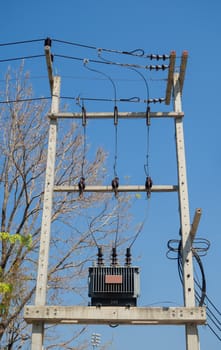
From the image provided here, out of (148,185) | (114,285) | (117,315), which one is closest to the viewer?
(117,315)

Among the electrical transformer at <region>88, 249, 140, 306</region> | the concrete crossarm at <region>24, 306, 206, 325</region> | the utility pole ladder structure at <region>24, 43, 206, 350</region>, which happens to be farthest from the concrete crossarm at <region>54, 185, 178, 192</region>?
the concrete crossarm at <region>24, 306, 206, 325</region>

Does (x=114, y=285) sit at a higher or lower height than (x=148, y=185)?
lower

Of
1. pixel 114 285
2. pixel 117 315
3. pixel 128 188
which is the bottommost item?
pixel 117 315

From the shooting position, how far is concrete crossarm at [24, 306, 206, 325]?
5.03 metres

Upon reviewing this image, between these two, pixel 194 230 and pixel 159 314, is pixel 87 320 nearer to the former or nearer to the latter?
pixel 159 314

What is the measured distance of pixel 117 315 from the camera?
16.8 ft

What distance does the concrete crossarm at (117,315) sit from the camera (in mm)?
5027

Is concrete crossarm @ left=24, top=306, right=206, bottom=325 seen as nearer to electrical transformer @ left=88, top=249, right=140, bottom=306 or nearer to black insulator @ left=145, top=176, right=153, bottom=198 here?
electrical transformer @ left=88, top=249, right=140, bottom=306

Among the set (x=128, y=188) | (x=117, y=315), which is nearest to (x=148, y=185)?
(x=128, y=188)

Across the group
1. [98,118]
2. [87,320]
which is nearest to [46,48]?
[98,118]

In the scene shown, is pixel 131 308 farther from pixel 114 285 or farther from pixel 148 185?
pixel 148 185

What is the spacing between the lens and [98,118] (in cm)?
665

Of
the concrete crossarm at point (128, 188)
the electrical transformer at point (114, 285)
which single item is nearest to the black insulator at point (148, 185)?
the concrete crossarm at point (128, 188)

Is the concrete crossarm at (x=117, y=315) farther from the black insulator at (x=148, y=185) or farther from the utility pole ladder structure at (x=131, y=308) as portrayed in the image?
the black insulator at (x=148, y=185)
